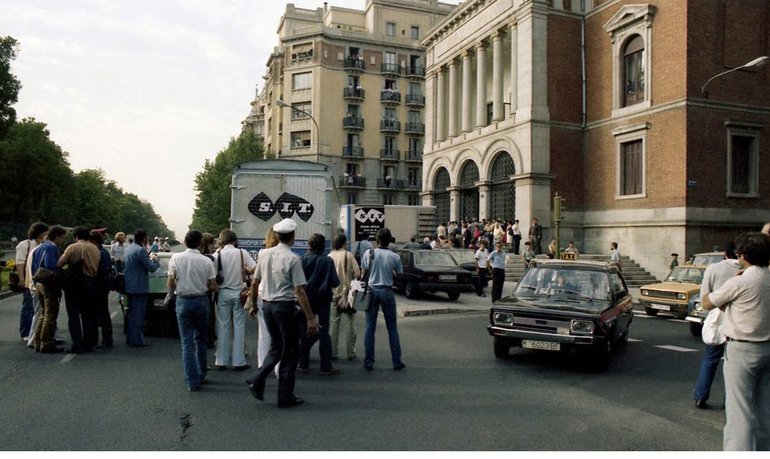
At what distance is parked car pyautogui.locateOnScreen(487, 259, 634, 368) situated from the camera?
7984 millimetres

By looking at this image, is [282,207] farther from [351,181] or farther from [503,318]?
[351,181]

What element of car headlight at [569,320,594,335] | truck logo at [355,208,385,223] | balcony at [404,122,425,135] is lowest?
car headlight at [569,320,594,335]

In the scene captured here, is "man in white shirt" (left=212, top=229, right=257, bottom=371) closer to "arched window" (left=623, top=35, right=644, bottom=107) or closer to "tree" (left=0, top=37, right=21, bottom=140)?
"arched window" (left=623, top=35, right=644, bottom=107)

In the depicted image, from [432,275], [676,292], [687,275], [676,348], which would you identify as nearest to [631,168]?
[687,275]

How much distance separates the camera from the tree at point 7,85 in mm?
37562

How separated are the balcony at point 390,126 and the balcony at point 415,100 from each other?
2.40 metres

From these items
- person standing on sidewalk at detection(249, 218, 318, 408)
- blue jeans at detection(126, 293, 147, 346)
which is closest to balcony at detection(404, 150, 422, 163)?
blue jeans at detection(126, 293, 147, 346)

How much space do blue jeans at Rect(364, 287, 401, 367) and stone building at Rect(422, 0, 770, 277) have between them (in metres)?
18.9

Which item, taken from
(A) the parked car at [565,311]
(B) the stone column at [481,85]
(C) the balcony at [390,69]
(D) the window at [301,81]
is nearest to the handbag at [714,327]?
(A) the parked car at [565,311]

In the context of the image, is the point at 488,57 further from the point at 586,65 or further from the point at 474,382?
the point at 474,382

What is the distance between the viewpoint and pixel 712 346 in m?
6.45

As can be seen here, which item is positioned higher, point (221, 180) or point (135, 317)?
point (221, 180)

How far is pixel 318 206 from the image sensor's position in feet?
43.6

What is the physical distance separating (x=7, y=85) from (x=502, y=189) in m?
31.9
